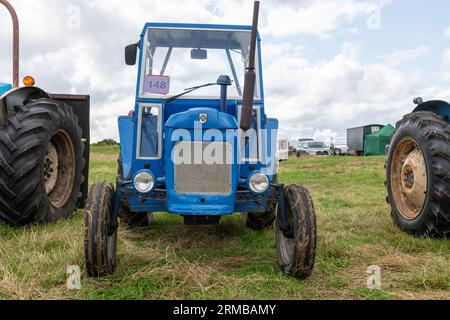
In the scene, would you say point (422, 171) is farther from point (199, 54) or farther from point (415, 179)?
point (199, 54)

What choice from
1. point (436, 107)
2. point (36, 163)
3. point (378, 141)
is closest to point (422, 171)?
point (436, 107)

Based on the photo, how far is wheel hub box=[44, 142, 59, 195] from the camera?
571 centimetres

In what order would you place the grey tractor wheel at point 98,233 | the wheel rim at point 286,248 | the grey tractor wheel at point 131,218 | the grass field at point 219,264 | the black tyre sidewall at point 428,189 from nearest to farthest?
the grass field at point 219,264, the grey tractor wheel at point 98,233, the wheel rim at point 286,248, the black tyre sidewall at point 428,189, the grey tractor wheel at point 131,218

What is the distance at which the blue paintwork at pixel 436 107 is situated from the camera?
5543 millimetres

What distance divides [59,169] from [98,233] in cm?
281

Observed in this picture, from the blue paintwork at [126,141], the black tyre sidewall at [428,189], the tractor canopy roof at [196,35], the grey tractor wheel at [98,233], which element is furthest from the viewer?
the tractor canopy roof at [196,35]

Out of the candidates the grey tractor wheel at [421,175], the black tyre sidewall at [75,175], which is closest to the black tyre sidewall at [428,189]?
the grey tractor wheel at [421,175]

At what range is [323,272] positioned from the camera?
4062mm

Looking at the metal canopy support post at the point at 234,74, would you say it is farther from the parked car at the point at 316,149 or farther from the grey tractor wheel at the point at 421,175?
the parked car at the point at 316,149

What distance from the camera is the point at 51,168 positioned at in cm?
587

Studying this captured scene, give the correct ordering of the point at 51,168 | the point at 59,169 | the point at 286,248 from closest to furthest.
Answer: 1. the point at 286,248
2. the point at 51,168
3. the point at 59,169

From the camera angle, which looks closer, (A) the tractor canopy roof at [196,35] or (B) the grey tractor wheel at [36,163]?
(B) the grey tractor wheel at [36,163]

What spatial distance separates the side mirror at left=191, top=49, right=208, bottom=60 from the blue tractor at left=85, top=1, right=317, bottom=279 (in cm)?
38

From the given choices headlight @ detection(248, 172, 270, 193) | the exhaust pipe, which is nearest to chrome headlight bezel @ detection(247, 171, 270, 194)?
headlight @ detection(248, 172, 270, 193)
